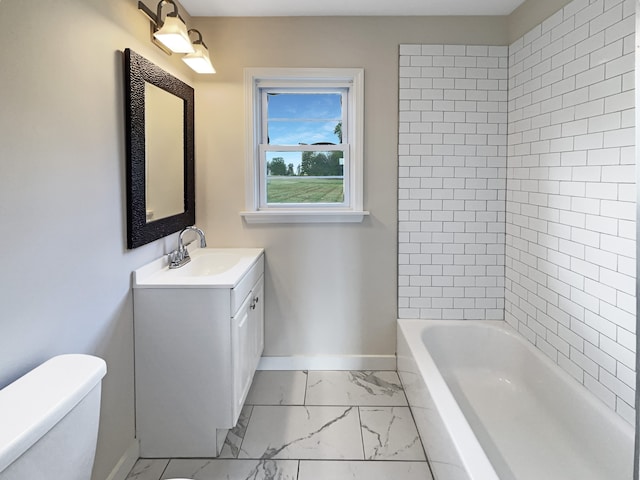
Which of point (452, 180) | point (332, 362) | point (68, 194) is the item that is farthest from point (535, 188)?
point (68, 194)

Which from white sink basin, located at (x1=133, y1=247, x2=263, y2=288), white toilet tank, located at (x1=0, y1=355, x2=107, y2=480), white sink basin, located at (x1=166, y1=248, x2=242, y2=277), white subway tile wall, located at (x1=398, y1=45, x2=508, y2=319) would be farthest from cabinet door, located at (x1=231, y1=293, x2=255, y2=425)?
white subway tile wall, located at (x1=398, y1=45, x2=508, y2=319)

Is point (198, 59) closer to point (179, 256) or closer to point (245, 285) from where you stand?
point (179, 256)

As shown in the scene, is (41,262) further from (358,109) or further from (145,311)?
(358,109)

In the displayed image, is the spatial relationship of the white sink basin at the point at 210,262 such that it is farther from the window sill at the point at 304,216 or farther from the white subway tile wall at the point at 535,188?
the white subway tile wall at the point at 535,188

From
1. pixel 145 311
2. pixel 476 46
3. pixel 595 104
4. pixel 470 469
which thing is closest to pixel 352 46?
pixel 476 46

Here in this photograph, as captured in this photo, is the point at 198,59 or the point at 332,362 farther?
the point at 332,362

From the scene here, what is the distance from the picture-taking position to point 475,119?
2842 millimetres

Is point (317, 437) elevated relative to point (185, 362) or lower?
lower

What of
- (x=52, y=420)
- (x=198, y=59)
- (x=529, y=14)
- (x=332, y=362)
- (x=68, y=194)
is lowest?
(x=332, y=362)

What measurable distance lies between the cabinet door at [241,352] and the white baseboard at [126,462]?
1.61 feet

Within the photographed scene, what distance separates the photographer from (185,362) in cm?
204

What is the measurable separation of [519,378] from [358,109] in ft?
6.58

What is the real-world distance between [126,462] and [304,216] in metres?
1.73

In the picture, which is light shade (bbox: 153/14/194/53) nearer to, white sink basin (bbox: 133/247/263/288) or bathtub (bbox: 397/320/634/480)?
white sink basin (bbox: 133/247/263/288)
